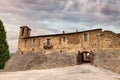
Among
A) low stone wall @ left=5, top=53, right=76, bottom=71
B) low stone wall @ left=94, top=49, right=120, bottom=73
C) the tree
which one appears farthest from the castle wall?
the tree

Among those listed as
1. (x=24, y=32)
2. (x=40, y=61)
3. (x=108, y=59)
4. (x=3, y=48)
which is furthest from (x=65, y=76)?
(x=24, y=32)

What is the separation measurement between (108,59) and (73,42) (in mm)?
8292

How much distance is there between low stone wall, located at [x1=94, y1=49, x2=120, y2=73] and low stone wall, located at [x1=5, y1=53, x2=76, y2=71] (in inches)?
197

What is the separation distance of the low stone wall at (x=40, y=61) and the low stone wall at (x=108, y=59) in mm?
5008

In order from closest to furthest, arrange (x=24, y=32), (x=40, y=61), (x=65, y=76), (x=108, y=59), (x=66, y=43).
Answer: (x=65, y=76)
(x=108, y=59)
(x=66, y=43)
(x=40, y=61)
(x=24, y=32)

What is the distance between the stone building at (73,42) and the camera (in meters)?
26.6

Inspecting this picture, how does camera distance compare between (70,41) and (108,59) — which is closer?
(108,59)

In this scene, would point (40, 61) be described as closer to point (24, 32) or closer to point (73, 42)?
point (73, 42)

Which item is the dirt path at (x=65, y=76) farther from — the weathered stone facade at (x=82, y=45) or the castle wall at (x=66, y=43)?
the castle wall at (x=66, y=43)

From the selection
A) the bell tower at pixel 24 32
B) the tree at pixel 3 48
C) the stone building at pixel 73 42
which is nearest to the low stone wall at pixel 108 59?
the stone building at pixel 73 42

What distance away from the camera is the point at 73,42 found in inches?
1214

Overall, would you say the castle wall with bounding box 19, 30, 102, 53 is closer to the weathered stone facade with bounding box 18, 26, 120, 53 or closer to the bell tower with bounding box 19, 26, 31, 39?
the weathered stone facade with bounding box 18, 26, 120, 53

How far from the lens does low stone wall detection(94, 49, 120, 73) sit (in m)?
24.7

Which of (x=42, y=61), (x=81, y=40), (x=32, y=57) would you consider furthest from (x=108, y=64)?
(x=32, y=57)
